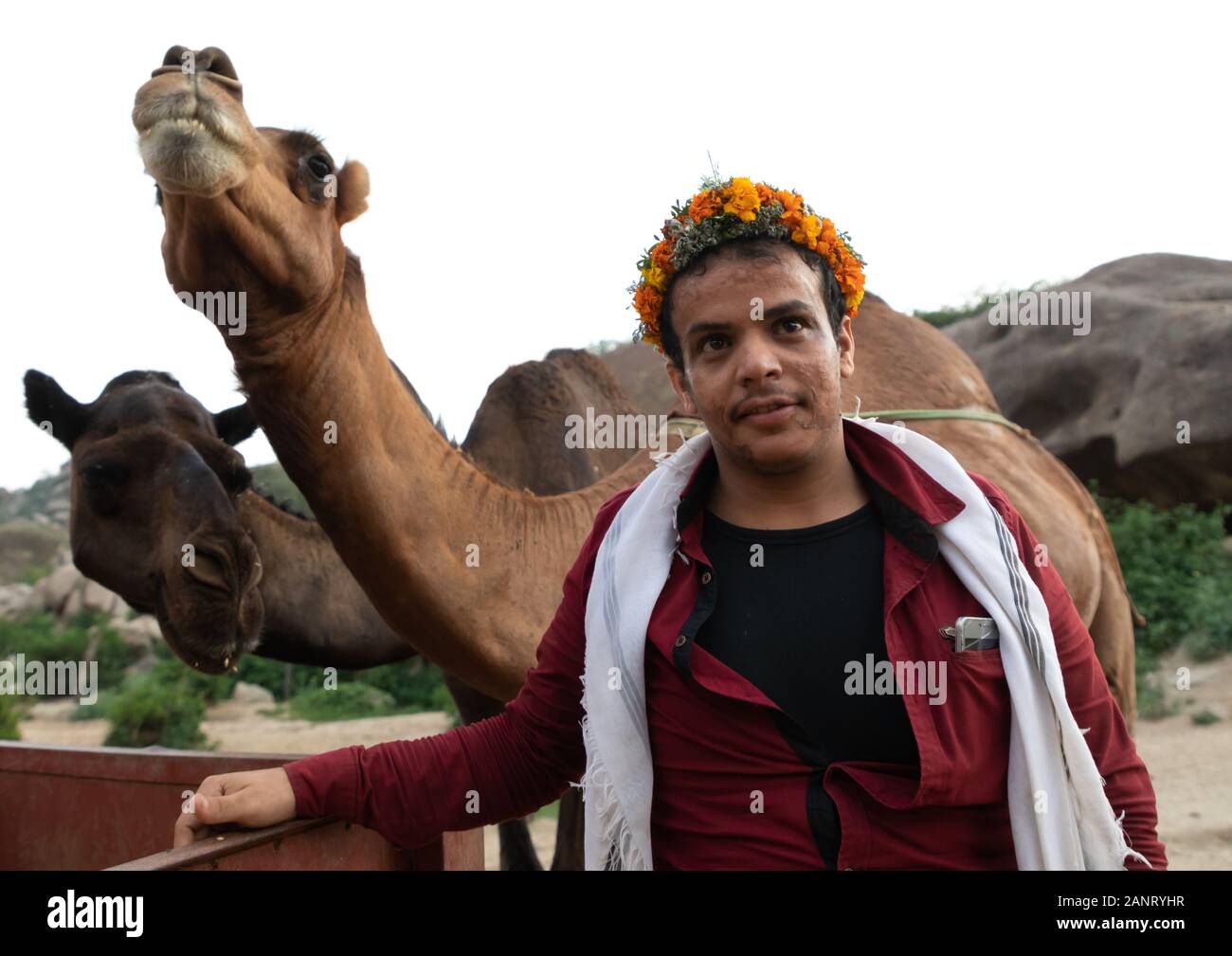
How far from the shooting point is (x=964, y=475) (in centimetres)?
192

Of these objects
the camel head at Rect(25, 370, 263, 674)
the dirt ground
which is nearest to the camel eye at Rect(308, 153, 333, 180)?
the camel head at Rect(25, 370, 263, 674)

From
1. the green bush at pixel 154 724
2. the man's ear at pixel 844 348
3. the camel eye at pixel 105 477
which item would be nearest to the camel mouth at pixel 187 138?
the man's ear at pixel 844 348

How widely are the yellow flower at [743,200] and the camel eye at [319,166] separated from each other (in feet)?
4.69

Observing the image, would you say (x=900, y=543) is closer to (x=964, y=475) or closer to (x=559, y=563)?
(x=964, y=475)

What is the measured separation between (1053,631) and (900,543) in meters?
0.29

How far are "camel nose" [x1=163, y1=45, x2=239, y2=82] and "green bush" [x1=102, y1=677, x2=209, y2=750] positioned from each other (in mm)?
9049

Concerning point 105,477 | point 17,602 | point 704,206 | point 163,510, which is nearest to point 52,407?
point 105,477

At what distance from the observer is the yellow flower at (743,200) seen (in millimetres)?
1912

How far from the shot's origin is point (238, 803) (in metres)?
1.79

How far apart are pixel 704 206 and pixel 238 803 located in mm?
1264

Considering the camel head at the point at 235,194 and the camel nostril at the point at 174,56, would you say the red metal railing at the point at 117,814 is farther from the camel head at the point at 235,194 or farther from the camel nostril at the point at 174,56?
the camel nostril at the point at 174,56
